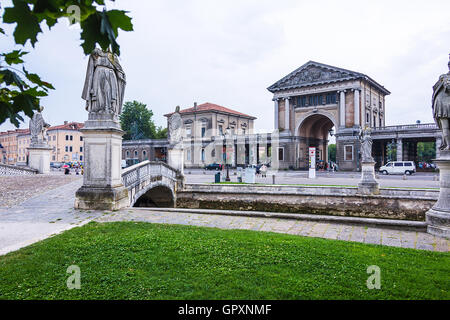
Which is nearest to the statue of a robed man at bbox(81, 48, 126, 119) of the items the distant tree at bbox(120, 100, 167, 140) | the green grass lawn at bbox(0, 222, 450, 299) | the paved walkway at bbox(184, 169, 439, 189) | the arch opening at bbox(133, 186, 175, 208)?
the green grass lawn at bbox(0, 222, 450, 299)

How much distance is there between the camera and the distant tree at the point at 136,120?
241 ft

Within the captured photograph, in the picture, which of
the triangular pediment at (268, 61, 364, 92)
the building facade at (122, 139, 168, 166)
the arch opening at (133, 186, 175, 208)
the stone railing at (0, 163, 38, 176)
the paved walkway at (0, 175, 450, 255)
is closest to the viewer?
the paved walkway at (0, 175, 450, 255)

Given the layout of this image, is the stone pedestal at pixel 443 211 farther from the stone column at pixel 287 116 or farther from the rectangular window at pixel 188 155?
the rectangular window at pixel 188 155

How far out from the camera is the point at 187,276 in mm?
3441

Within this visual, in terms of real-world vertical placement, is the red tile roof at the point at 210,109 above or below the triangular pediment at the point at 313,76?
below

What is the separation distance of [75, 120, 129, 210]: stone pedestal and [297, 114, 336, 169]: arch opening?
4415cm

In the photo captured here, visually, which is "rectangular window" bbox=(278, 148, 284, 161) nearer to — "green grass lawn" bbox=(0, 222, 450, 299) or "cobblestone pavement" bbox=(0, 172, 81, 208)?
"cobblestone pavement" bbox=(0, 172, 81, 208)

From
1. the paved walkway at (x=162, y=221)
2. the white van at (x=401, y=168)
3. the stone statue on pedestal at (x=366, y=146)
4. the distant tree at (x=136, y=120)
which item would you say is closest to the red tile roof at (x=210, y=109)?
the distant tree at (x=136, y=120)

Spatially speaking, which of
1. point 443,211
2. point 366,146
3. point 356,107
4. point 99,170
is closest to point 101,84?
point 99,170

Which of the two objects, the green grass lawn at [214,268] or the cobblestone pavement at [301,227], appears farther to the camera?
the cobblestone pavement at [301,227]

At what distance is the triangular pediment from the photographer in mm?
46219

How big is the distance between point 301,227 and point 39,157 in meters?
17.7

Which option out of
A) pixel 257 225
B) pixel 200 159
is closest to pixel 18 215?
pixel 257 225

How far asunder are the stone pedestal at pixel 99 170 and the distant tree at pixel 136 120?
67741 mm
